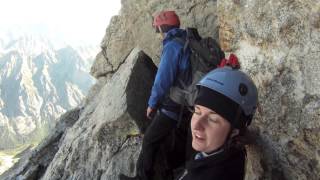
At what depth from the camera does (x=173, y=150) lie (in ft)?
41.1

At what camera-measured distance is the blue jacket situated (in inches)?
458

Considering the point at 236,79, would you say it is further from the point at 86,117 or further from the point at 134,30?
the point at 134,30

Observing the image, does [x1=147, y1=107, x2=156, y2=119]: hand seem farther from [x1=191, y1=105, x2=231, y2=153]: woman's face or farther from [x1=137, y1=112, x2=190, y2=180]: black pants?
[x1=191, y1=105, x2=231, y2=153]: woman's face

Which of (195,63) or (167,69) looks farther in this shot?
(167,69)

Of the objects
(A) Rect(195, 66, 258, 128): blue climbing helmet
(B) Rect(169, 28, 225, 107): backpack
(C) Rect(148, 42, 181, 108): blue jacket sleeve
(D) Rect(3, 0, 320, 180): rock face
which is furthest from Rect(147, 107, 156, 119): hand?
(A) Rect(195, 66, 258, 128): blue climbing helmet

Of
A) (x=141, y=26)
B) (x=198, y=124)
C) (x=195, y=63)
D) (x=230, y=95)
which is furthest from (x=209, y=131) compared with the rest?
(x=141, y=26)

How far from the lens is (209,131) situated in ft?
20.9

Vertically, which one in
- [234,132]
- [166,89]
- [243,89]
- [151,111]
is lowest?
[151,111]

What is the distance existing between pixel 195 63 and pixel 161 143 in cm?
250

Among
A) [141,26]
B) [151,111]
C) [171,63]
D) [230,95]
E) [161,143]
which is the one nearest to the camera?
[230,95]

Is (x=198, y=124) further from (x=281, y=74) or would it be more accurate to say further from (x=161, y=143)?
(x=161, y=143)

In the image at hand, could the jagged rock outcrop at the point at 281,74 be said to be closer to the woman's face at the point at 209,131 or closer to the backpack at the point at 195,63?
the backpack at the point at 195,63

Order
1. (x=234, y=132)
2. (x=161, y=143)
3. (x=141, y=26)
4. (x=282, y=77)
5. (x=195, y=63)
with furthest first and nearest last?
(x=141, y=26)
(x=161, y=143)
(x=195, y=63)
(x=282, y=77)
(x=234, y=132)

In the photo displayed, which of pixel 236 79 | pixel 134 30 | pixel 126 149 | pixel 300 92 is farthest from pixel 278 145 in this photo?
pixel 134 30
